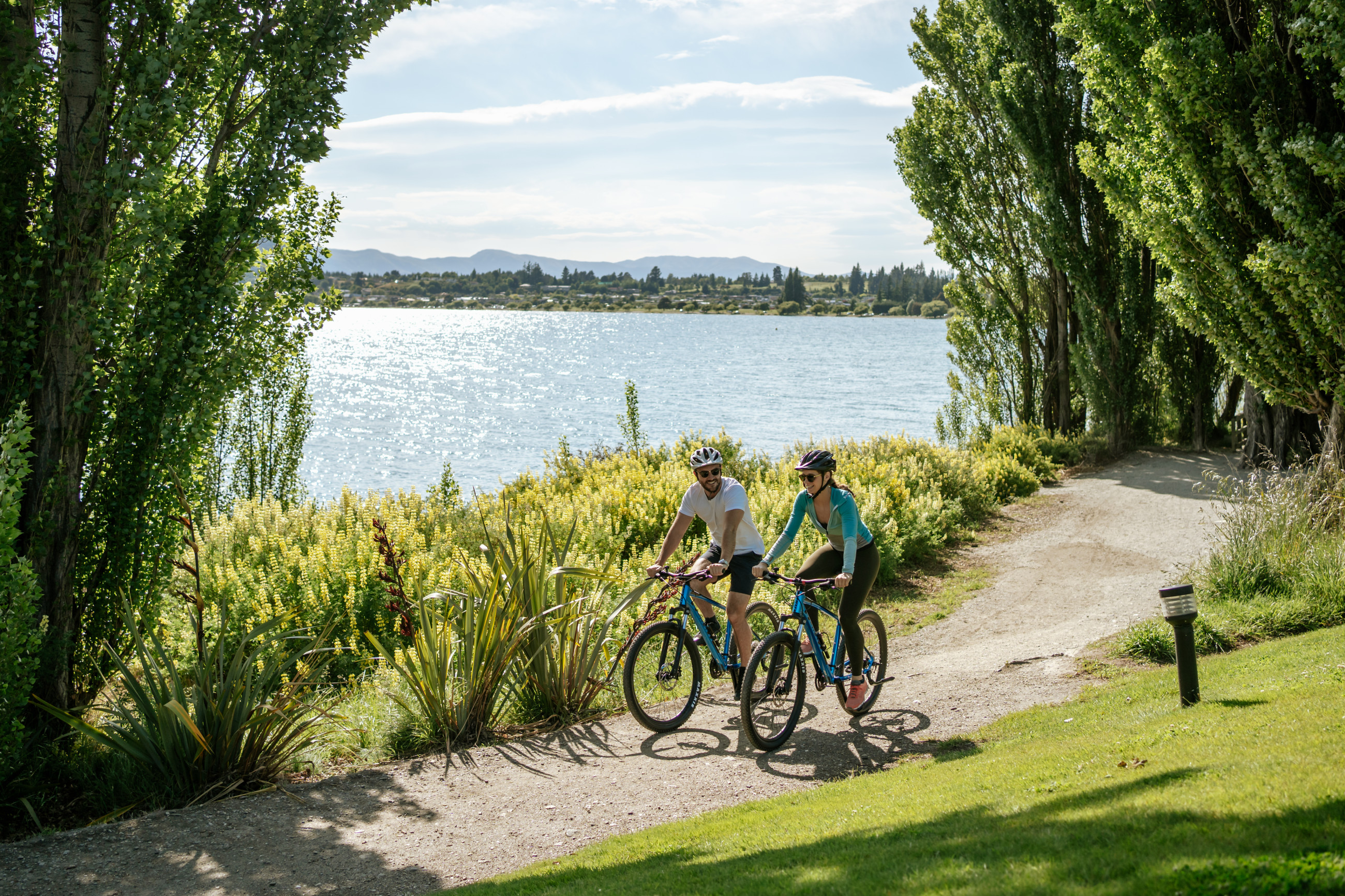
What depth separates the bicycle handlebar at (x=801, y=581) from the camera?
642 centimetres

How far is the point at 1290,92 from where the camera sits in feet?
36.6

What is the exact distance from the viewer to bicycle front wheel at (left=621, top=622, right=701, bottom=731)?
22.1 ft

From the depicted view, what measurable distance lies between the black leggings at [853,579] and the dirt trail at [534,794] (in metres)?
0.63

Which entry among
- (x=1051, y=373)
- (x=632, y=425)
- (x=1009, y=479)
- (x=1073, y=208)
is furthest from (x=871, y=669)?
(x=1051, y=373)

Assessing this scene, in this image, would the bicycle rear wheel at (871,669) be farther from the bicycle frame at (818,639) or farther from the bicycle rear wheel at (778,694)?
the bicycle rear wheel at (778,694)

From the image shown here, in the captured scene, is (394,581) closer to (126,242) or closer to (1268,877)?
(126,242)

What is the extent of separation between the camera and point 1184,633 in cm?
619

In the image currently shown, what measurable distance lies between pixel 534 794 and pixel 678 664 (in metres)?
1.52

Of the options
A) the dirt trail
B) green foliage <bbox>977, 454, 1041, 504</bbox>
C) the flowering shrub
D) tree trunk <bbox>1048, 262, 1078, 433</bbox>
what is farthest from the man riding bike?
tree trunk <bbox>1048, 262, 1078, 433</bbox>

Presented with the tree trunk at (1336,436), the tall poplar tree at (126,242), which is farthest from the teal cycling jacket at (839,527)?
the tree trunk at (1336,436)

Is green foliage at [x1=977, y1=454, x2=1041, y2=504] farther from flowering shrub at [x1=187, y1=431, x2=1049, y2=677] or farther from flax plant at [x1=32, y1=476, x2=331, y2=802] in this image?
flax plant at [x1=32, y1=476, x2=331, y2=802]

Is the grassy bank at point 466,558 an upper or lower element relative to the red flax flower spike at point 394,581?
lower

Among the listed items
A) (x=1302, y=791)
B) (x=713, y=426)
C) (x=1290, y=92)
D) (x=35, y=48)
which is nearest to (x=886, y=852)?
(x=1302, y=791)

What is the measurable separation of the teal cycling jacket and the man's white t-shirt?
359 millimetres
